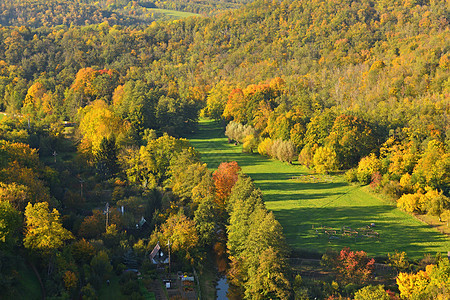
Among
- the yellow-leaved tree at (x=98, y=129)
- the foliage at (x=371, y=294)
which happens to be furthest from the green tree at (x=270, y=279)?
the yellow-leaved tree at (x=98, y=129)

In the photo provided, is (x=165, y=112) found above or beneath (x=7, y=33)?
beneath

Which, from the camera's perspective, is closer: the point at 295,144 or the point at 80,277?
the point at 80,277

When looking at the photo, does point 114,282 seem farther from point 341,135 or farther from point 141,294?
point 341,135

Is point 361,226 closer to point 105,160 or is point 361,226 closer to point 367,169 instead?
point 367,169

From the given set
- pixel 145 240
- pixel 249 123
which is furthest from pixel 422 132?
pixel 145 240

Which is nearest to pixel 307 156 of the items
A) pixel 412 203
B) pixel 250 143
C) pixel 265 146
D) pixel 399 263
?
pixel 265 146

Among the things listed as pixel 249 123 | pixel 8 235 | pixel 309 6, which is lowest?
pixel 249 123

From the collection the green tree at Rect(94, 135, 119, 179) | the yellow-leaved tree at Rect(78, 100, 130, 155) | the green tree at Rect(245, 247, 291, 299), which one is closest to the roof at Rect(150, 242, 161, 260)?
the green tree at Rect(245, 247, 291, 299)
